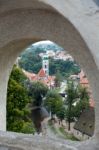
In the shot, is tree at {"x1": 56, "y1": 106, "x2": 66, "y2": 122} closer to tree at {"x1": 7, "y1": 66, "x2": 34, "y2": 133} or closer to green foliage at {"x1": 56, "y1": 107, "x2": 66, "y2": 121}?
green foliage at {"x1": 56, "y1": 107, "x2": 66, "y2": 121}

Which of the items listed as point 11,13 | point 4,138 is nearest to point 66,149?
point 4,138

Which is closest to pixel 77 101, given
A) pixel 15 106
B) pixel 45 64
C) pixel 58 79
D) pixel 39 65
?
pixel 58 79

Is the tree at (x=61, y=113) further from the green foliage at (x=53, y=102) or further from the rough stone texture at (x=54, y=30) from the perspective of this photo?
the rough stone texture at (x=54, y=30)

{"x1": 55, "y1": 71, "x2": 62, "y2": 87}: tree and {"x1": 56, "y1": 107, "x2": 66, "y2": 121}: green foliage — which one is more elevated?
{"x1": 55, "y1": 71, "x2": 62, "y2": 87}: tree

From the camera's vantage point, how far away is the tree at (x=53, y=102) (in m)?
22.3

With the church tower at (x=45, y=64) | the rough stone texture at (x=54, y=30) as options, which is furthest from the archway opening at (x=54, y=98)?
the rough stone texture at (x=54, y=30)

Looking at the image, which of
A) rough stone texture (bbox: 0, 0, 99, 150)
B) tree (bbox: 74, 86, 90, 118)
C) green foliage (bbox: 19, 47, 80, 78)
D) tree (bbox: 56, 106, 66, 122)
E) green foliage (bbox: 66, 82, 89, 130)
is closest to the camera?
rough stone texture (bbox: 0, 0, 99, 150)

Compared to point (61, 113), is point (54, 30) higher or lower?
higher

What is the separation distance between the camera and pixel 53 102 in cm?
2247

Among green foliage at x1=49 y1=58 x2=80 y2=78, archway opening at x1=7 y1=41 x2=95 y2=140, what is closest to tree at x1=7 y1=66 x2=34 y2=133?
archway opening at x1=7 y1=41 x2=95 y2=140

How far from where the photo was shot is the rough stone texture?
2916 millimetres

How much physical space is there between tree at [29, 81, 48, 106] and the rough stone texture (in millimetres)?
15484

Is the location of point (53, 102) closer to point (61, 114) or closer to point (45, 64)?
point (61, 114)

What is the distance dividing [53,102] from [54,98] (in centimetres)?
34
